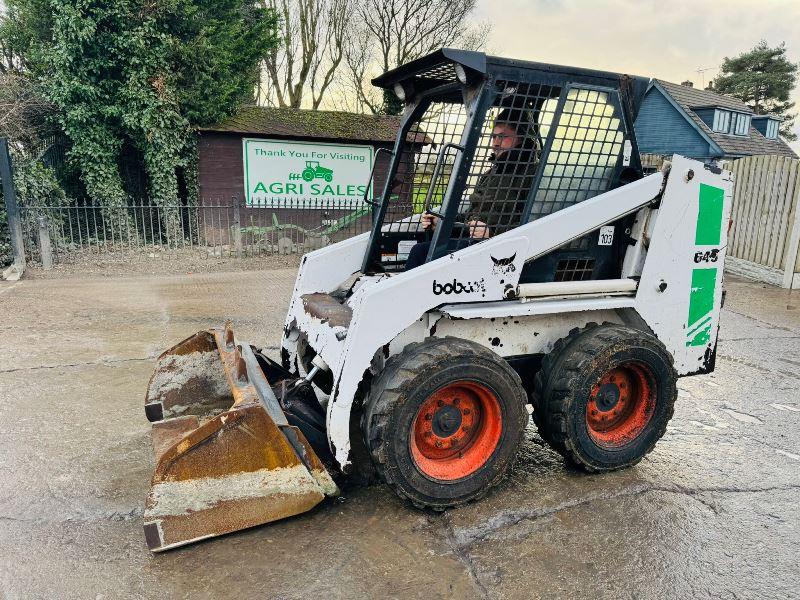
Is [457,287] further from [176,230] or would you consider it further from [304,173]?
[304,173]

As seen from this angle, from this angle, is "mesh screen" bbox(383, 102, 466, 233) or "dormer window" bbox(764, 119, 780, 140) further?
"dormer window" bbox(764, 119, 780, 140)

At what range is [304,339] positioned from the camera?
3814 millimetres

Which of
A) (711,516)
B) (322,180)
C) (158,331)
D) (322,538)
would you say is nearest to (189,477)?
(322,538)

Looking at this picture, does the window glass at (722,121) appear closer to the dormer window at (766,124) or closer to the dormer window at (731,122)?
the dormer window at (731,122)

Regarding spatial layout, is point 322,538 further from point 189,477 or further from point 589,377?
point 589,377

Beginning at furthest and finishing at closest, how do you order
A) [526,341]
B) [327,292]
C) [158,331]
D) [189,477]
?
1. [158,331]
2. [327,292]
3. [526,341]
4. [189,477]

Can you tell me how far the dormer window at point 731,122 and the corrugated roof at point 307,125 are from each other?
16.6 meters

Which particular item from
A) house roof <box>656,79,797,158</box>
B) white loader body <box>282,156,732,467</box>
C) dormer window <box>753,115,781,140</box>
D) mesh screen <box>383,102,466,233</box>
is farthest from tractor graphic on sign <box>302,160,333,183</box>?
dormer window <box>753,115,781,140</box>

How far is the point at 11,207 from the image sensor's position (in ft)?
34.8

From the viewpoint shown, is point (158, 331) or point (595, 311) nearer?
point (595, 311)

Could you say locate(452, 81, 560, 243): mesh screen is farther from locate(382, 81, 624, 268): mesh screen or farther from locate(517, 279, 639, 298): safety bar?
locate(517, 279, 639, 298): safety bar

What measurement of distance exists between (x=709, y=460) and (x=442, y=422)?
1987 mm

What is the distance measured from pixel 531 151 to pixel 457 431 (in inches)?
64.6

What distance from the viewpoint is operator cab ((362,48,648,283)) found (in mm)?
3121
